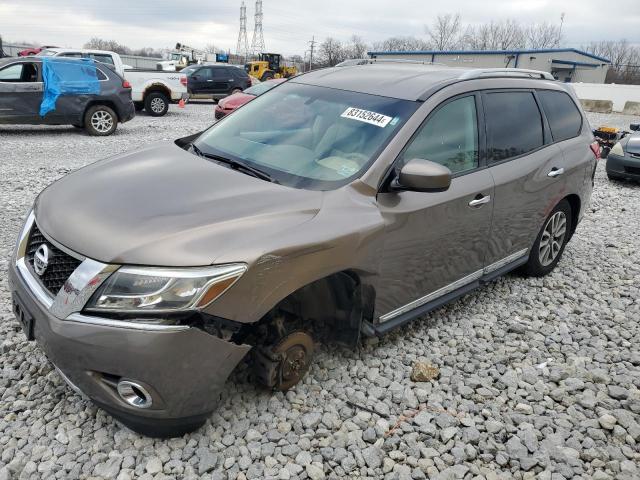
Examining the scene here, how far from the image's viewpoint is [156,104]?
16578 mm

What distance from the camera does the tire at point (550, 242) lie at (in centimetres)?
460

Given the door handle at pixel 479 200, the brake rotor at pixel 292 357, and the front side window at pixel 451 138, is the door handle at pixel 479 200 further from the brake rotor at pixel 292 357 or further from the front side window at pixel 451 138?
the brake rotor at pixel 292 357

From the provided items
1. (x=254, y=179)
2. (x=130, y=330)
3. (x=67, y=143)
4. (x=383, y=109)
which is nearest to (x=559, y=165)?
(x=383, y=109)

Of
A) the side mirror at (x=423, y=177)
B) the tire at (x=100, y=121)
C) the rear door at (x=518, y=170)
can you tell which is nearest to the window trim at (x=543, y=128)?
the rear door at (x=518, y=170)

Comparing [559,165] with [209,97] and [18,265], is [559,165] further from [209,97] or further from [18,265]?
[209,97]

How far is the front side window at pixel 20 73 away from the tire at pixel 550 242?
10848mm

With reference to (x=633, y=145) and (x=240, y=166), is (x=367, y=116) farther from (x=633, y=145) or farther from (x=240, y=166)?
(x=633, y=145)

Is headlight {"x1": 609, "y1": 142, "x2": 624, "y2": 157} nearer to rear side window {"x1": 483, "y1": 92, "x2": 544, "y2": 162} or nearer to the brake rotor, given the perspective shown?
rear side window {"x1": 483, "y1": 92, "x2": 544, "y2": 162}

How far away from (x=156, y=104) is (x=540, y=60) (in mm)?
44100

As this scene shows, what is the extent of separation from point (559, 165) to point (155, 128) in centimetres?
1165

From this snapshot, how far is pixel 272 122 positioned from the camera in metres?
3.55

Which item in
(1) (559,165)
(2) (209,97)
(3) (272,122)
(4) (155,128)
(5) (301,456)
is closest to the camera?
(5) (301,456)

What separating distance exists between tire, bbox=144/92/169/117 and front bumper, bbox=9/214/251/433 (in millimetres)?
15221

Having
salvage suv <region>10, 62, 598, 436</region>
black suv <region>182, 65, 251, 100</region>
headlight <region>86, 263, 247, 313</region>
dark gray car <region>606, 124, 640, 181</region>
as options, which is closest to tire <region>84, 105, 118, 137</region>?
→ salvage suv <region>10, 62, 598, 436</region>
